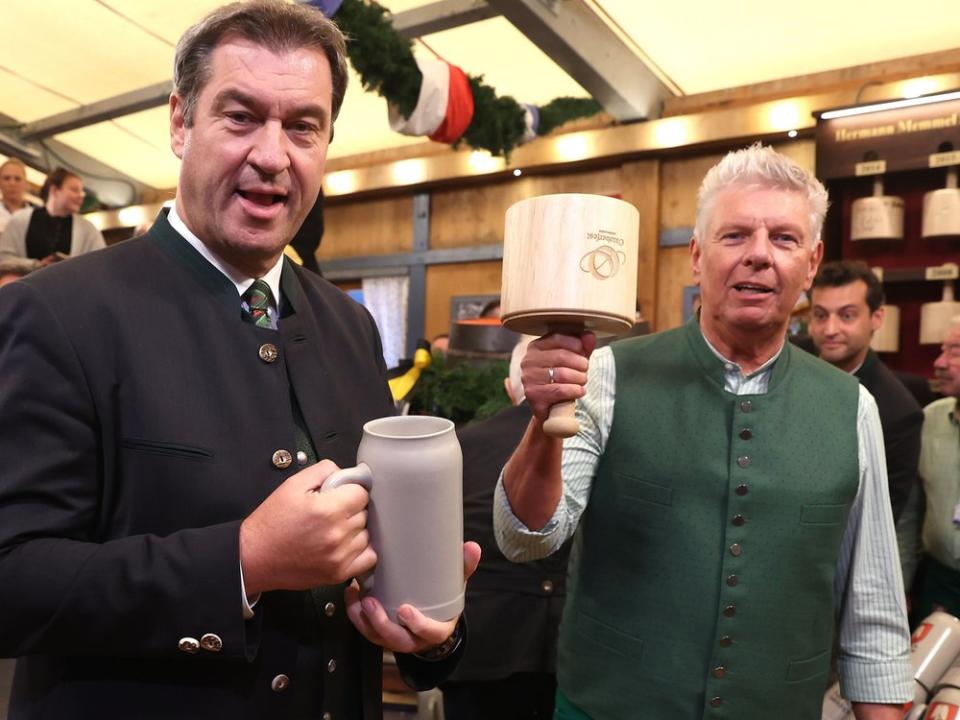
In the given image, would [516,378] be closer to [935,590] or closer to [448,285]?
[935,590]

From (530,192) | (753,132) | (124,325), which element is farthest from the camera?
(530,192)

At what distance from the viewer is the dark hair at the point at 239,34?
107cm

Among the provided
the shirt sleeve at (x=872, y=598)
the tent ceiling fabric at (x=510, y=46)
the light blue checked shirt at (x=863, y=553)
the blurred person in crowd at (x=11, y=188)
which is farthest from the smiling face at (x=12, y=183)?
the shirt sleeve at (x=872, y=598)

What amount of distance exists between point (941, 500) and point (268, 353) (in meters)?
2.91

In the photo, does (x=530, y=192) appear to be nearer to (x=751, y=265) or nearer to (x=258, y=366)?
(x=751, y=265)

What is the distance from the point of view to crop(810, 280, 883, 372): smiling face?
3205 millimetres

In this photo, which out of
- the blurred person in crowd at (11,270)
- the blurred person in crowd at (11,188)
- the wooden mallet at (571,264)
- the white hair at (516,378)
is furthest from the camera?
the blurred person in crowd at (11,188)

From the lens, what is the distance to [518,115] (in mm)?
4977

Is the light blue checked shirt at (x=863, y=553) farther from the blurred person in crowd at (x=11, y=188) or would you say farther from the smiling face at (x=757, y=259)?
the blurred person in crowd at (x=11, y=188)

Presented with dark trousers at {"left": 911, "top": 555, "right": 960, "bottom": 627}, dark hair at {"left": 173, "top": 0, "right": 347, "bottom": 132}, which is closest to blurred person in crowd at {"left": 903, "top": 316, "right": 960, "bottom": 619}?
dark trousers at {"left": 911, "top": 555, "right": 960, "bottom": 627}

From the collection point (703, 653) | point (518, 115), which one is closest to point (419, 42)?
point (518, 115)

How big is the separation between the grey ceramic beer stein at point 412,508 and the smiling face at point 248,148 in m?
0.35

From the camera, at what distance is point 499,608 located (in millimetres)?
2281

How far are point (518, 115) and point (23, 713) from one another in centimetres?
451
